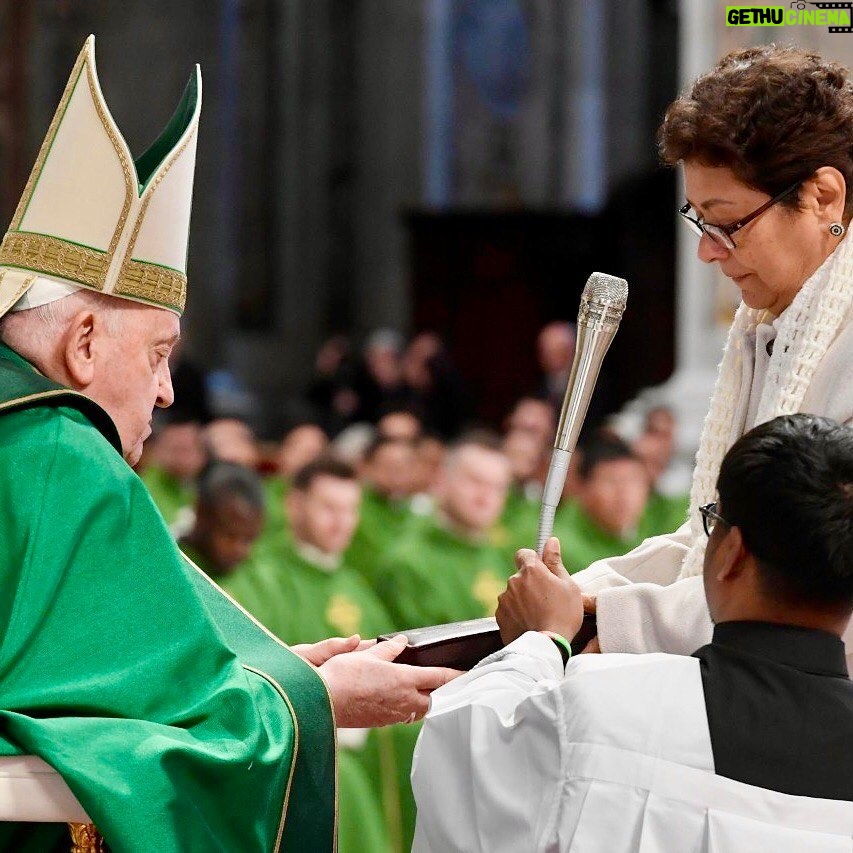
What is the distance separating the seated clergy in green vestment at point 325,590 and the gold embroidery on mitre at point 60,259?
3616 mm

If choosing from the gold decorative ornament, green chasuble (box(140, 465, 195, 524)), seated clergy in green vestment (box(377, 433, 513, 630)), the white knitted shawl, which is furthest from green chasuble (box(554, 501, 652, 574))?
the gold decorative ornament

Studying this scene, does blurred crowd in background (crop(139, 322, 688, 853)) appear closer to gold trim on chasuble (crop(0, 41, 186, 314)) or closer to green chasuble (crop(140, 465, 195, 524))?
green chasuble (crop(140, 465, 195, 524))

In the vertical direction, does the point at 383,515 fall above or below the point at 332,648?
below

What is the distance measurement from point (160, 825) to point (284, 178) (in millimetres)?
14000

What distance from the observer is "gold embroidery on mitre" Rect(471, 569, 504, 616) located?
7.57 m

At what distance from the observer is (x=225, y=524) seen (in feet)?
A: 21.9

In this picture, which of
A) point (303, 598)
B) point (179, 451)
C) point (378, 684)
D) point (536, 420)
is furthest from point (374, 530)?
point (378, 684)

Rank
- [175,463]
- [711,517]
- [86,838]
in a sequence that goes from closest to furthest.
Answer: [711,517]
[86,838]
[175,463]

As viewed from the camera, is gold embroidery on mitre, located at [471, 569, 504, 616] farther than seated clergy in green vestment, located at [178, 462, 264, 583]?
Yes

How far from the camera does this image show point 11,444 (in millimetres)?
2584

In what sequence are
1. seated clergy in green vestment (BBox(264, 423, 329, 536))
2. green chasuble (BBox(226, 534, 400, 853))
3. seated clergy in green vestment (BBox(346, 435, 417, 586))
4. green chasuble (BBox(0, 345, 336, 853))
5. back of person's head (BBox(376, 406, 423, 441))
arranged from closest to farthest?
green chasuble (BBox(0, 345, 336, 853))
green chasuble (BBox(226, 534, 400, 853))
seated clergy in green vestment (BBox(346, 435, 417, 586))
seated clergy in green vestment (BBox(264, 423, 329, 536))
back of person's head (BBox(376, 406, 423, 441))

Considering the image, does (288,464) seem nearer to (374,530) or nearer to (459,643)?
(374,530)

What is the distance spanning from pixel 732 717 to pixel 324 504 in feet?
17.0

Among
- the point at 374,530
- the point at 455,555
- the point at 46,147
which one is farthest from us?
the point at 374,530
